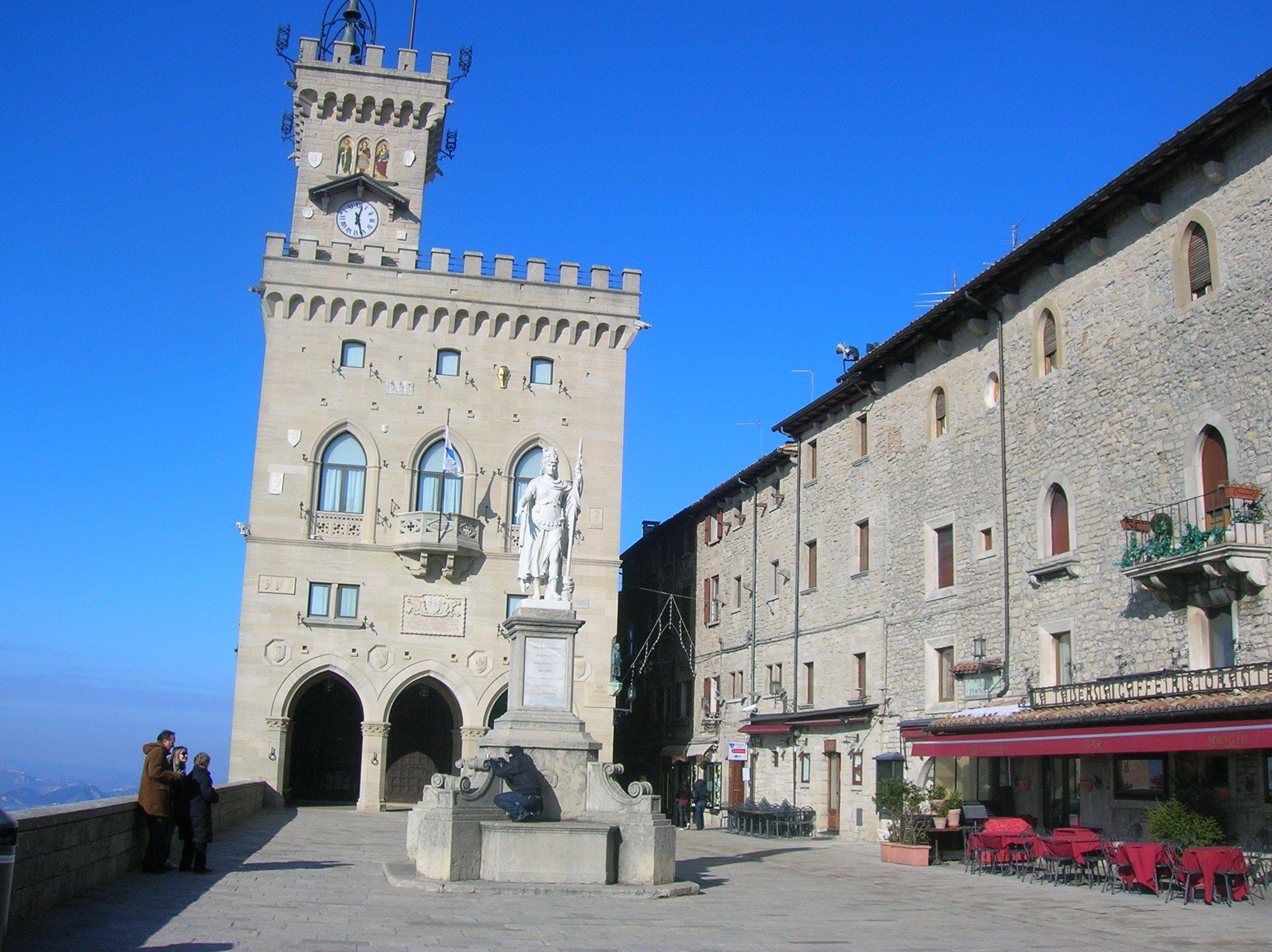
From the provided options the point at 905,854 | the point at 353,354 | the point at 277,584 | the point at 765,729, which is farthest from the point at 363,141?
the point at 905,854

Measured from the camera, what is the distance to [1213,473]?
65.3 ft

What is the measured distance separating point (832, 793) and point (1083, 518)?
1308 cm

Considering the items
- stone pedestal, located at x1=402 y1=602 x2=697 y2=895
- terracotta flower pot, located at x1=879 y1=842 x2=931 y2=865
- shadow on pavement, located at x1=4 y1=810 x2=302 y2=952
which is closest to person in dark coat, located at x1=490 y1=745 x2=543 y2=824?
stone pedestal, located at x1=402 y1=602 x2=697 y2=895

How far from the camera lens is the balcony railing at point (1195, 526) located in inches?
722

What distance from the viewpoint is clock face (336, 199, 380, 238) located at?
4284 centimetres

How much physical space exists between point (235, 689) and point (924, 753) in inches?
844

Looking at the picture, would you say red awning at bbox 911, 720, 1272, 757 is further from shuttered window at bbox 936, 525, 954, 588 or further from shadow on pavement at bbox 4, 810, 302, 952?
shadow on pavement at bbox 4, 810, 302, 952

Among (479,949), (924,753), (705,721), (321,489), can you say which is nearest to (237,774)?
(321,489)

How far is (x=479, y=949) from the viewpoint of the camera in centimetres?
1028

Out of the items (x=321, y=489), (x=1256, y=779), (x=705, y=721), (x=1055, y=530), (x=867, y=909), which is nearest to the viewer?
(x=867, y=909)

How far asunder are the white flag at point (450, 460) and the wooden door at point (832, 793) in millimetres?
14262

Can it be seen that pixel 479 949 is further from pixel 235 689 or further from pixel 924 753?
pixel 235 689

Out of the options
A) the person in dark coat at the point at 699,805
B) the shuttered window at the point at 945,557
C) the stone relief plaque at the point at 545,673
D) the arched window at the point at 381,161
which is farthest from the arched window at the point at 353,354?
the stone relief plaque at the point at 545,673

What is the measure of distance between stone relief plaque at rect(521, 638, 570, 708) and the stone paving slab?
304 cm
